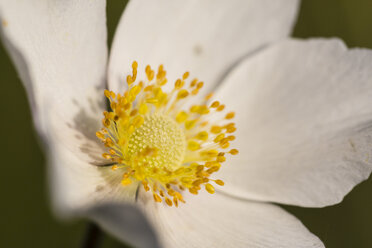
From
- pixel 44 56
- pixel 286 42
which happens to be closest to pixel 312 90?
pixel 286 42

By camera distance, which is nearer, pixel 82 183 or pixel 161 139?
pixel 82 183

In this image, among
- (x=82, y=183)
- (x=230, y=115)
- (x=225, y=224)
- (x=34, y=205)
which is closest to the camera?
(x=82, y=183)

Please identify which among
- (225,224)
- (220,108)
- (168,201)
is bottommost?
(225,224)

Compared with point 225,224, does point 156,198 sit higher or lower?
higher

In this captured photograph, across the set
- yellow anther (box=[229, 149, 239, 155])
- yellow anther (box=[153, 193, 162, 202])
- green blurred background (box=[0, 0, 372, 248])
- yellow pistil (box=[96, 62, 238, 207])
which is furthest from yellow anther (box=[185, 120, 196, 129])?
green blurred background (box=[0, 0, 372, 248])

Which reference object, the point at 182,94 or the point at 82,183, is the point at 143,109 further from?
the point at 82,183

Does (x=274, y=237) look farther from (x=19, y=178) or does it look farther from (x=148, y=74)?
(x=19, y=178)

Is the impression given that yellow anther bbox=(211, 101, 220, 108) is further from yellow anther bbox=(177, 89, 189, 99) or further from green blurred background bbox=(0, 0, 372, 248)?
green blurred background bbox=(0, 0, 372, 248)

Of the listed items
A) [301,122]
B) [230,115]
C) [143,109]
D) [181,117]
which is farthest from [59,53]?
[301,122]
